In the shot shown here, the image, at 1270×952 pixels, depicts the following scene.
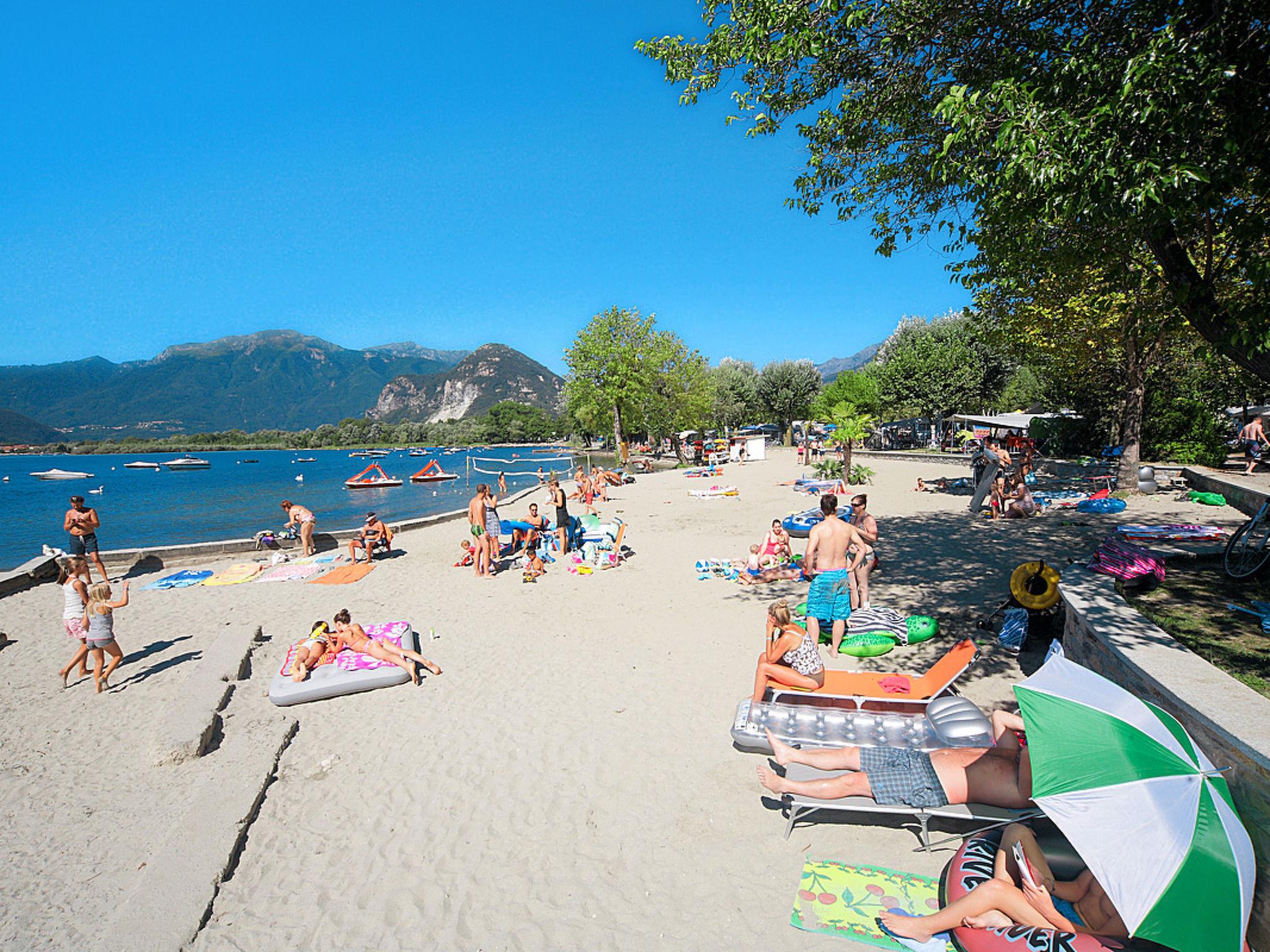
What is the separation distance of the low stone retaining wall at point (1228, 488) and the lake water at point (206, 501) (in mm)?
23557

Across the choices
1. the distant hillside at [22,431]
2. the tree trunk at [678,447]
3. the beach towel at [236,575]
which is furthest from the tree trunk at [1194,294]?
the distant hillside at [22,431]

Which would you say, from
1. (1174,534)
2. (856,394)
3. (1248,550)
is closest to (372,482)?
(856,394)

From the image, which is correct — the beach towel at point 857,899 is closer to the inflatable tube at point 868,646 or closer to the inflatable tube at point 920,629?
the inflatable tube at point 868,646

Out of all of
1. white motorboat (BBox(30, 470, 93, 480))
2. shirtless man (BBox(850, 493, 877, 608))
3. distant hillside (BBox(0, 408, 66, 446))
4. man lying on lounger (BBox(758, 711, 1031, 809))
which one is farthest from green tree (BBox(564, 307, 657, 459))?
distant hillside (BBox(0, 408, 66, 446))

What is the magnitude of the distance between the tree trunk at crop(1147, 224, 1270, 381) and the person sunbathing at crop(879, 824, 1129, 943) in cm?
407

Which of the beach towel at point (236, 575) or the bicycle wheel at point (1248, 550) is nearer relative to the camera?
the bicycle wheel at point (1248, 550)

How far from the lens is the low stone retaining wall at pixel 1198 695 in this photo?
8.52 feet

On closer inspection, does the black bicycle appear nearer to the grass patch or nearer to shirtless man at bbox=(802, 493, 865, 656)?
the grass patch

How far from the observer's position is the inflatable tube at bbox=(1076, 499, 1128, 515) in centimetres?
1295

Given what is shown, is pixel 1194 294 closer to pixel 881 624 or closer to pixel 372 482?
pixel 881 624

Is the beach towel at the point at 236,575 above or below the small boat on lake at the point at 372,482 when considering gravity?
above

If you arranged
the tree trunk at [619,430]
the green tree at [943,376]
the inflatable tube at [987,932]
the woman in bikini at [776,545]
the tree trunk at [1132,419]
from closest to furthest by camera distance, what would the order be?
the inflatable tube at [987,932]
the woman in bikini at [776,545]
the tree trunk at [1132,419]
the tree trunk at [619,430]
the green tree at [943,376]

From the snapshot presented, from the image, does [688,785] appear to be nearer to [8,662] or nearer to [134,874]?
[134,874]

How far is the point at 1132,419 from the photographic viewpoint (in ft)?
49.0
